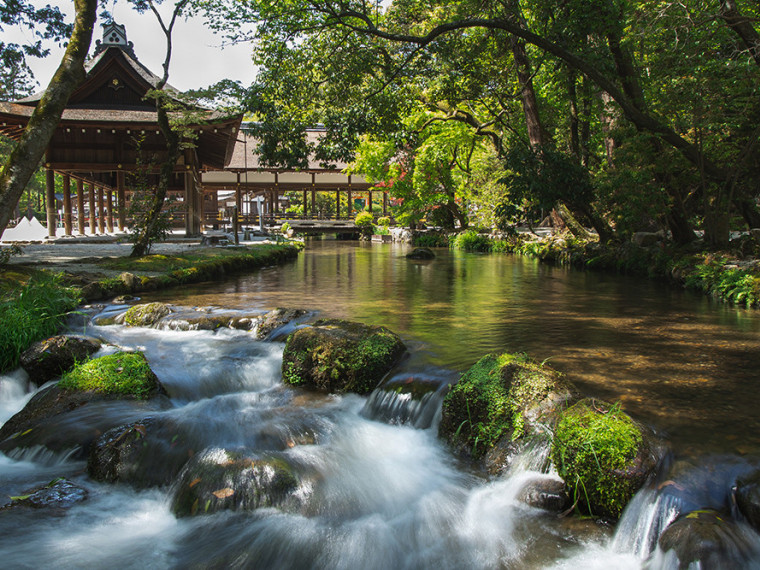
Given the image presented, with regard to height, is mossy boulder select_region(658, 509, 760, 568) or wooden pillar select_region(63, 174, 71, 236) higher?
wooden pillar select_region(63, 174, 71, 236)

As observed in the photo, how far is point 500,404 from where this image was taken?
4660 mm

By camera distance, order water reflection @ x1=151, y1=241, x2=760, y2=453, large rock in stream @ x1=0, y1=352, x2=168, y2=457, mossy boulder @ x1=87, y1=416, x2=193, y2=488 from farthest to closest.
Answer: water reflection @ x1=151, y1=241, x2=760, y2=453 → large rock in stream @ x1=0, y1=352, x2=168, y2=457 → mossy boulder @ x1=87, y1=416, x2=193, y2=488

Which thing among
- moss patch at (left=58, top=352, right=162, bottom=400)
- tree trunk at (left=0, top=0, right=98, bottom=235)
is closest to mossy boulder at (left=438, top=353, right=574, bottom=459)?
moss patch at (left=58, top=352, right=162, bottom=400)

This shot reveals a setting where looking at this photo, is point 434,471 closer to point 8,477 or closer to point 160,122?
point 8,477

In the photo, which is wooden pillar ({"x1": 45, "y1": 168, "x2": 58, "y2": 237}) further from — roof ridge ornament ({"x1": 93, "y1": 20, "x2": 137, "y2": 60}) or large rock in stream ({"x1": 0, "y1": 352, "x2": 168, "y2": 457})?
large rock in stream ({"x1": 0, "y1": 352, "x2": 168, "y2": 457})

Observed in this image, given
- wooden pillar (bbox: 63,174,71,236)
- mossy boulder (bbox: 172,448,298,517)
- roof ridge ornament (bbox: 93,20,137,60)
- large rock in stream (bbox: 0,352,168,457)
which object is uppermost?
roof ridge ornament (bbox: 93,20,137,60)

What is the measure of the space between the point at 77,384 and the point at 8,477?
1.21 metres

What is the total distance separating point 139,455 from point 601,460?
11.4 feet

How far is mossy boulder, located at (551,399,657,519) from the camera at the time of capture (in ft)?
12.1

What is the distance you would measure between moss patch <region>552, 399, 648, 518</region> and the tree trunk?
911 cm

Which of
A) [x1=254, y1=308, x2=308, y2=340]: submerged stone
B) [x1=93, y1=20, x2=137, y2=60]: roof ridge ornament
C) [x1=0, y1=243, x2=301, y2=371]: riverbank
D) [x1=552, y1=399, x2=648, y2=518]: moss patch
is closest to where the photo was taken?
[x1=552, y1=399, x2=648, y2=518]: moss patch

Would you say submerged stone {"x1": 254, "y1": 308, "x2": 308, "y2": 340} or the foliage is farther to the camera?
submerged stone {"x1": 254, "y1": 308, "x2": 308, "y2": 340}

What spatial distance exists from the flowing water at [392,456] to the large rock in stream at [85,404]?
0.06 metres

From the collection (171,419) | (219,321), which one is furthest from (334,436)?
(219,321)
